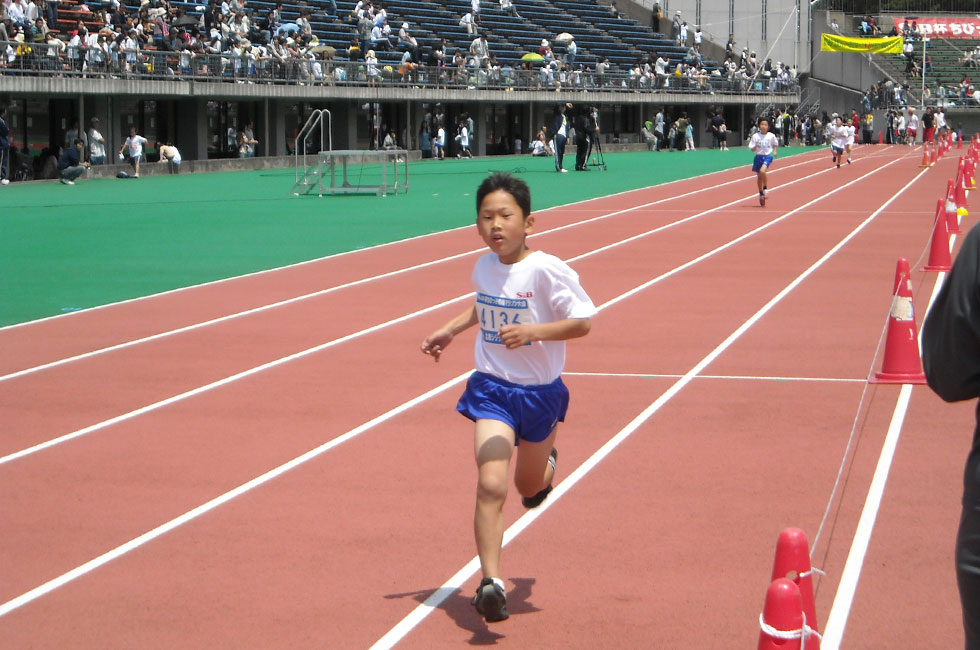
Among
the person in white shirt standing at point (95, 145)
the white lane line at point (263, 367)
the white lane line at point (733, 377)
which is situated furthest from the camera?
the person in white shirt standing at point (95, 145)

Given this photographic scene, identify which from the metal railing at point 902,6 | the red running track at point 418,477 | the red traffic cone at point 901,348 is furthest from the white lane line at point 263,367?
the metal railing at point 902,6

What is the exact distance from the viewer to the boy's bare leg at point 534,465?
5.43 meters

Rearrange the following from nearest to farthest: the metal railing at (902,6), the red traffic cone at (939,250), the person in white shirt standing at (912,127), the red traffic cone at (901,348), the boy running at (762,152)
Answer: the red traffic cone at (901,348) < the red traffic cone at (939,250) < the boy running at (762,152) < the person in white shirt standing at (912,127) < the metal railing at (902,6)

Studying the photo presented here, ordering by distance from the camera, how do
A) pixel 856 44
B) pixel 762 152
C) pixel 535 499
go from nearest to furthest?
pixel 535 499
pixel 762 152
pixel 856 44

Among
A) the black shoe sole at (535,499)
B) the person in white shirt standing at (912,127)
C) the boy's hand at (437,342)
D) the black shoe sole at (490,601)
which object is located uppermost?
the person in white shirt standing at (912,127)

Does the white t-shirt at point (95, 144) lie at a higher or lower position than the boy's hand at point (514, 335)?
higher

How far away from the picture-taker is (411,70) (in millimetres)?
46688

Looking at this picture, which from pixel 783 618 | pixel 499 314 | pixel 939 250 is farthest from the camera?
pixel 939 250

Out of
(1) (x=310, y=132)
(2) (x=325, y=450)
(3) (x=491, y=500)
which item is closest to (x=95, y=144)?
(1) (x=310, y=132)

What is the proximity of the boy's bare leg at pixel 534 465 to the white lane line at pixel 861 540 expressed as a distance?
1.23 meters

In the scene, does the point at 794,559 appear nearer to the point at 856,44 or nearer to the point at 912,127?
the point at 912,127

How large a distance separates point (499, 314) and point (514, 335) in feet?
1.22

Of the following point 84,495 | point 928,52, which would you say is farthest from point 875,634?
point 928,52

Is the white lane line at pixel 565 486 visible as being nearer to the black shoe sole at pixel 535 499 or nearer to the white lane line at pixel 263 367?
the black shoe sole at pixel 535 499
